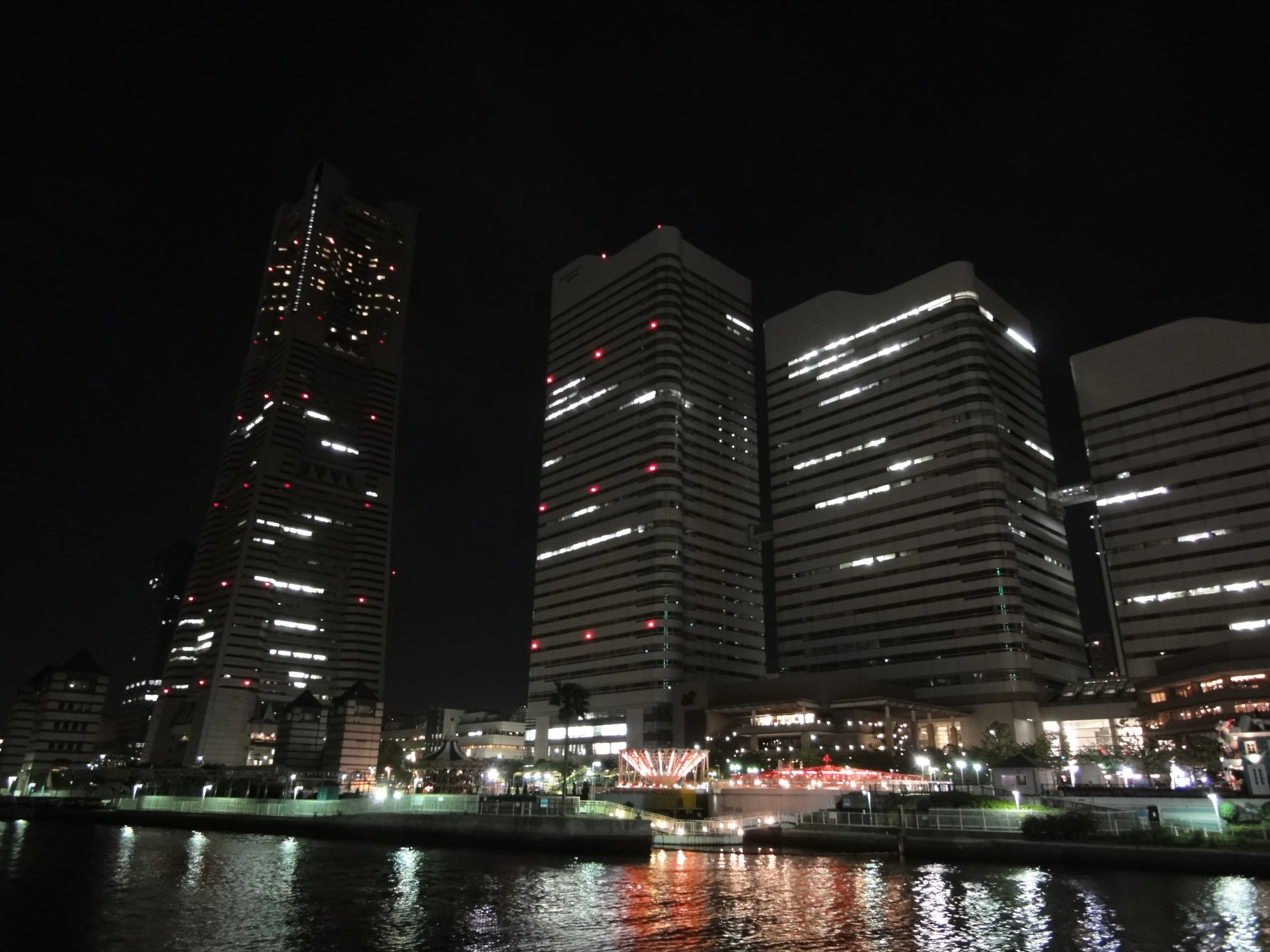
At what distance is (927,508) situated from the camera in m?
158

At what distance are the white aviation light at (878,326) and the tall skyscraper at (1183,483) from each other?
35799mm

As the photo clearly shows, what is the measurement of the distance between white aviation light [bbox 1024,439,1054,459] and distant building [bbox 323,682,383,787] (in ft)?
462

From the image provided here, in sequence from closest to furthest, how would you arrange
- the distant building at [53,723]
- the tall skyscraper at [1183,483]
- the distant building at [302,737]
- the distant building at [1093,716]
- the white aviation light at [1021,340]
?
the distant building at [1093,716] → the distant building at [53,723] → the tall skyscraper at [1183,483] → the distant building at [302,737] → the white aviation light at [1021,340]

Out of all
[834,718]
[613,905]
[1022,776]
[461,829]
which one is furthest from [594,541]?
[613,905]

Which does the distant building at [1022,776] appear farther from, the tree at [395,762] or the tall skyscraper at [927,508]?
the tree at [395,762]

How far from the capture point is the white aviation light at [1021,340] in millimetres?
176500

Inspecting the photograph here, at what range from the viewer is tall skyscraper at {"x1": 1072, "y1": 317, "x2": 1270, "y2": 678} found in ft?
461

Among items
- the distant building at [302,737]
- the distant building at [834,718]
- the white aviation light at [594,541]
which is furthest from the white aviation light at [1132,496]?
the distant building at [302,737]

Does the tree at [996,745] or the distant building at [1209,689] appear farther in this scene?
the tree at [996,745]

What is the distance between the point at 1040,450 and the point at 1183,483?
26.2 m

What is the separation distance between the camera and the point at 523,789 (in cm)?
11300

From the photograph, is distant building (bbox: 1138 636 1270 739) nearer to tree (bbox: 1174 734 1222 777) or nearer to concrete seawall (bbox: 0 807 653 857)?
tree (bbox: 1174 734 1222 777)

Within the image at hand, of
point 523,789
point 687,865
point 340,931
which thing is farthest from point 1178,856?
point 523,789

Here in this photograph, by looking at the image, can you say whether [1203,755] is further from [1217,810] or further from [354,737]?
[354,737]
